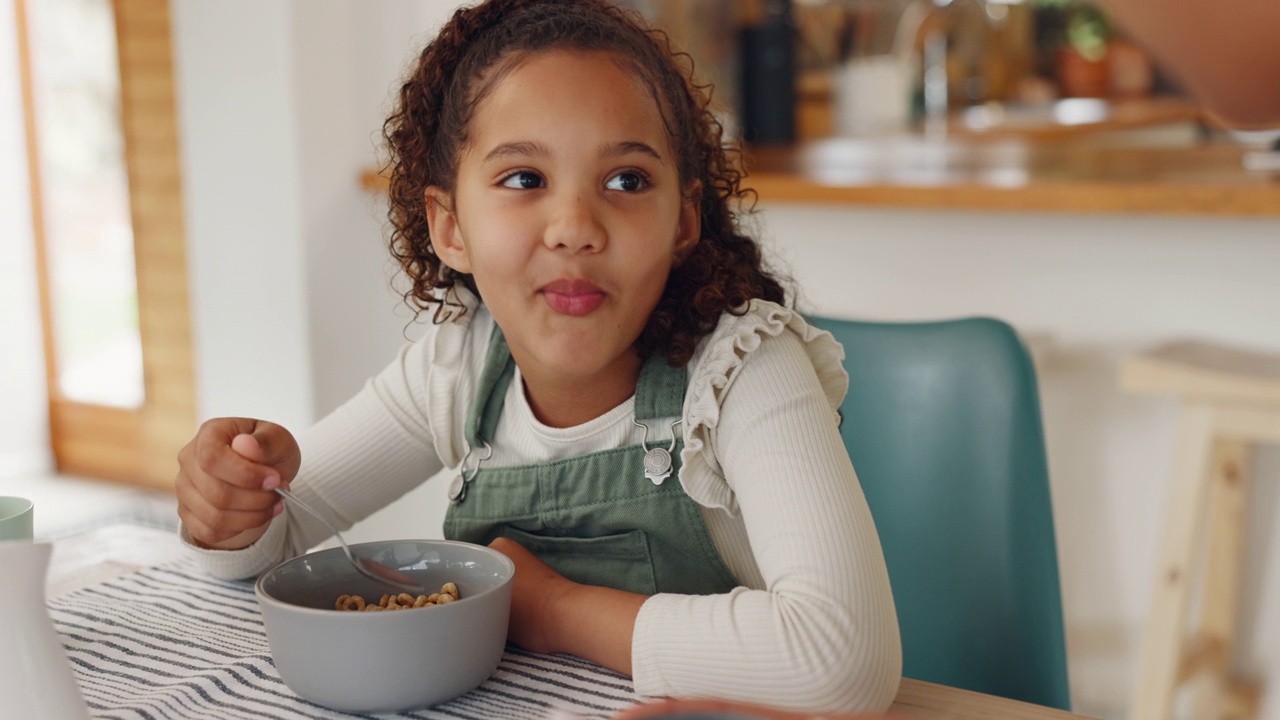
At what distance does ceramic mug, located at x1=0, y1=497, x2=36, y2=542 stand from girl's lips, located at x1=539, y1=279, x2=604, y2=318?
14.3 inches

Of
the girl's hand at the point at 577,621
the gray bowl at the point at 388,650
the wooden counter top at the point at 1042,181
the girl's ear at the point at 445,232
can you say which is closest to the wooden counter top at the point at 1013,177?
the wooden counter top at the point at 1042,181

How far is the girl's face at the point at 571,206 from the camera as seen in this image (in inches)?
33.3

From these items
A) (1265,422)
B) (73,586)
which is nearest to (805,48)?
(1265,422)

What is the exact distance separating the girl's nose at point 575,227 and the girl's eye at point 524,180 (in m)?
0.03

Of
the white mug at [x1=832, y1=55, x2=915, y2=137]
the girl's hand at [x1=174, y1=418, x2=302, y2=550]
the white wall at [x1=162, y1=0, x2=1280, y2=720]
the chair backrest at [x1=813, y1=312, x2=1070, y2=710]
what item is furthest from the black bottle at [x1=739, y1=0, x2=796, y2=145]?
the girl's hand at [x1=174, y1=418, x2=302, y2=550]

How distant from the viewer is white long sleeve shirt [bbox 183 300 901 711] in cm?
72

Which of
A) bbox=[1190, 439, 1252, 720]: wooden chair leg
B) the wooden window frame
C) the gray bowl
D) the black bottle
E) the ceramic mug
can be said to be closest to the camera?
the gray bowl

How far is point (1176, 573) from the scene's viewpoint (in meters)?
1.71

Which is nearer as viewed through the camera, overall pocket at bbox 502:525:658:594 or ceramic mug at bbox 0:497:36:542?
ceramic mug at bbox 0:497:36:542

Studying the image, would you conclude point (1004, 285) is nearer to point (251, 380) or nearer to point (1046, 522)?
point (1046, 522)

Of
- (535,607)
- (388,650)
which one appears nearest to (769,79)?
(535,607)

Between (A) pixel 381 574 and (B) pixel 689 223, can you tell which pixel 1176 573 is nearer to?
(B) pixel 689 223

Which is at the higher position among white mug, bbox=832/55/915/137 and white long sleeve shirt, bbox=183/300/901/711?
white mug, bbox=832/55/915/137

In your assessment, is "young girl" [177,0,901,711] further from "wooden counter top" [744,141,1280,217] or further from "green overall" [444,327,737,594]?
"wooden counter top" [744,141,1280,217]
